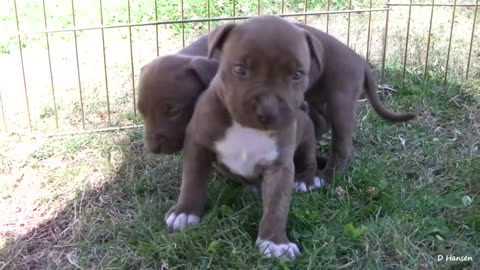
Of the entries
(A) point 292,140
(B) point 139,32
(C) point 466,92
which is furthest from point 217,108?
(B) point 139,32

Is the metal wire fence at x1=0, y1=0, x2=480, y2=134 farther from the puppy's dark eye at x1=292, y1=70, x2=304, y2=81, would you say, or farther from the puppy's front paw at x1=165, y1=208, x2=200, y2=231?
the puppy's dark eye at x1=292, y1=70, x2=304, y2=81

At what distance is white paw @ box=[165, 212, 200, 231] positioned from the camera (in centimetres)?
271

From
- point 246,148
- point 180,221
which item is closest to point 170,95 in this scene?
point 246,148

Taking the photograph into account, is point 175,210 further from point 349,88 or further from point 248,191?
point 349,88

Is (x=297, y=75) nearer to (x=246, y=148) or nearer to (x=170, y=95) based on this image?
(x=246, y=148)

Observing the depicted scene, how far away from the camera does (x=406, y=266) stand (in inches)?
98.2

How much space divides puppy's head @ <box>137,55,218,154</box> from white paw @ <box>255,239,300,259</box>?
0.60 metres

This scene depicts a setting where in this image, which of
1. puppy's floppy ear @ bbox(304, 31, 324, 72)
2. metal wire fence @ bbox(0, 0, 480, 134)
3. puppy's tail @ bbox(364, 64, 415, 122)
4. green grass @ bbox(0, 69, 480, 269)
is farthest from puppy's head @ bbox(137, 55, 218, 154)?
metal wire fence @ bbox(0, 0, 480, 134)

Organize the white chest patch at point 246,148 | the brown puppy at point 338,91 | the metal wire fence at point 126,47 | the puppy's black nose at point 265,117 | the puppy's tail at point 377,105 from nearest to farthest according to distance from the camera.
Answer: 1. the puppy's black nose at point 265,117
2. the white chest patch at point 246,148
3. the brown puppy at point 338,91
4. the puppy's tail at point 377,105
5. the metal wire fence at point 126,47

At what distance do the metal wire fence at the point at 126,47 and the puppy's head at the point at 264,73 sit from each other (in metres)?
1.61

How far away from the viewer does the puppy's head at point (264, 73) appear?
2230 millimetres

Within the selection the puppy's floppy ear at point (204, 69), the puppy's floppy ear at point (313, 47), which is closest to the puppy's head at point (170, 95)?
the puppy's floppy ear at point (204, 69)

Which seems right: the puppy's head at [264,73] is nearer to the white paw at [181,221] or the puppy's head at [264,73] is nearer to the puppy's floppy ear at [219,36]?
the puppy's floppy ear at [219,36]

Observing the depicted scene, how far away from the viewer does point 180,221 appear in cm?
272
